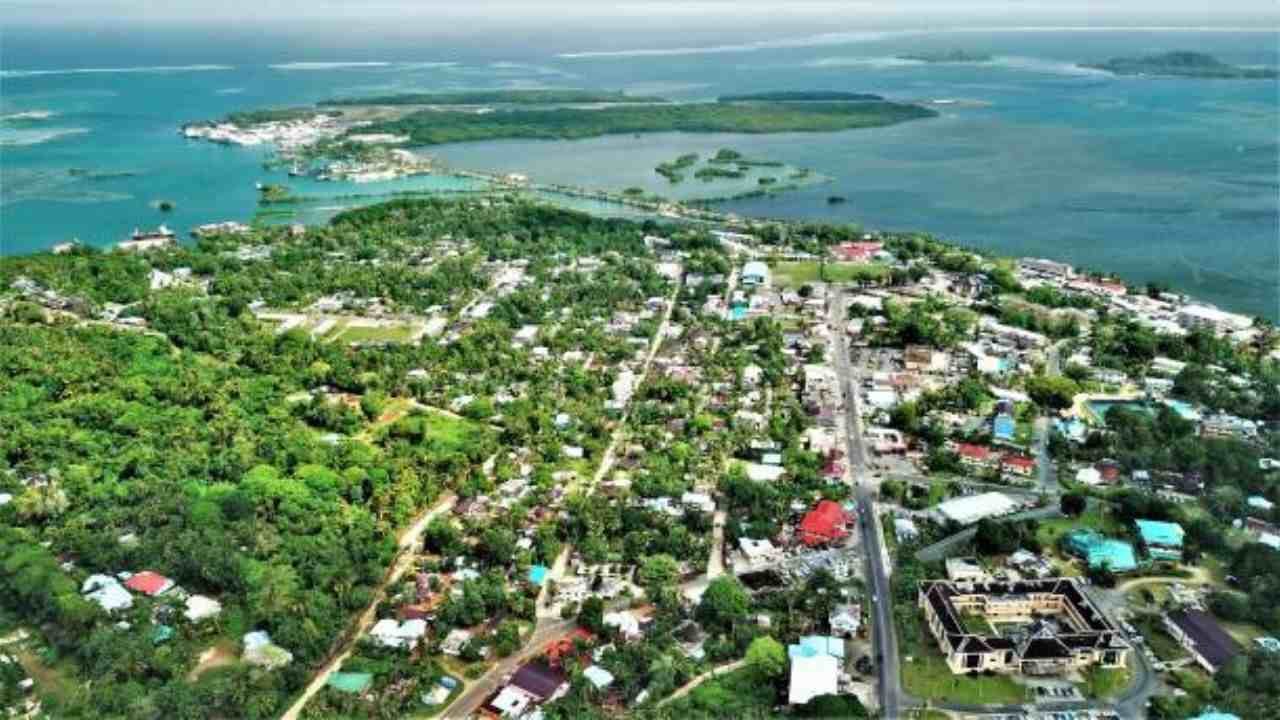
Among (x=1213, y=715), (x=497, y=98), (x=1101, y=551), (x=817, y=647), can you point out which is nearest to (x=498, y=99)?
(x=497, y=98)

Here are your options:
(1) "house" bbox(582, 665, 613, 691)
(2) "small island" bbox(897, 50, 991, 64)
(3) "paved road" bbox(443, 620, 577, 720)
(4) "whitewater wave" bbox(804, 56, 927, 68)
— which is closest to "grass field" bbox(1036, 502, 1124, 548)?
(1) "house" bbox(582, 665, 613, 691)

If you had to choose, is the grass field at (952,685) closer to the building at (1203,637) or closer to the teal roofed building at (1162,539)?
the building at (1203,637)

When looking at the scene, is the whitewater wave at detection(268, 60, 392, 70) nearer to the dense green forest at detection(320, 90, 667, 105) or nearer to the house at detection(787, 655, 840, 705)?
the dense green forest at detection(320, 90, 667, 105)

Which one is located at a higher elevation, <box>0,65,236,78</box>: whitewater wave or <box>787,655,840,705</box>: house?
<box>0,65,236,78</box>: whitewater wave

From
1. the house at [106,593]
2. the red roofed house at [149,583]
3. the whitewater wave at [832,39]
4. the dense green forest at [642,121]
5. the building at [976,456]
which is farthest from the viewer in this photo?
the whitewater wave at [832,39]

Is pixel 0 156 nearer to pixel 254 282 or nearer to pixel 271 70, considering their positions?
pixel 254 282

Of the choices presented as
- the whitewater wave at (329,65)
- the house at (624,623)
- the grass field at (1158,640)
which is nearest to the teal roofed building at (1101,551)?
the grass field at (1158,640)

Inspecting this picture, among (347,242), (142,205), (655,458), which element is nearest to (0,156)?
(142,205)
